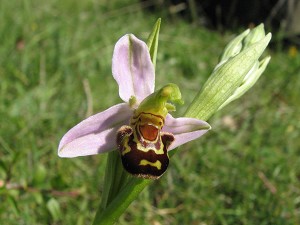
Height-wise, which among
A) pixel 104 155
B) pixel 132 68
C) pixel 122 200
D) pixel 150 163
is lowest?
pixel 104 155

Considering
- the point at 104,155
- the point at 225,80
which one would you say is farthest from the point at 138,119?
the point at 104,155

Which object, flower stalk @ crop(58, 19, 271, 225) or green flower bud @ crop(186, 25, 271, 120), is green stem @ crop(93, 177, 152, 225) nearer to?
flower stalk @ crop(58, 19, 271, 225)

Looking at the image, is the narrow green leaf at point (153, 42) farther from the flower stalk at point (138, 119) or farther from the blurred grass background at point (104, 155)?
the blurred grass background at point (104, 155)

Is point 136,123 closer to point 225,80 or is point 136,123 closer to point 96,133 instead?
point 96,133

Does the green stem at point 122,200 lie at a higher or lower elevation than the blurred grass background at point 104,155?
higher

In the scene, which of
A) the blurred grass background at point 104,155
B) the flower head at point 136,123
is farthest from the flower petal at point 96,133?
the blurred grass background at point 104,155

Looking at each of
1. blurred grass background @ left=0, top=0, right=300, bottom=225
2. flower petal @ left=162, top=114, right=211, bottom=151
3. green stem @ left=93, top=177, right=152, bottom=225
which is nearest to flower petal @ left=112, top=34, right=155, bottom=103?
flower petal @ left=162, top=114, right=211, bottom=151

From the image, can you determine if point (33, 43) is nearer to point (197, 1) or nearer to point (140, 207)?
point (140, 207)

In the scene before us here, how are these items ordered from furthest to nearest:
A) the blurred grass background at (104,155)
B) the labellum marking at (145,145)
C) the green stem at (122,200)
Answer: the blurred grass background at (104,155) → the green stem at (122,200) → the labellum marking at (145,145)

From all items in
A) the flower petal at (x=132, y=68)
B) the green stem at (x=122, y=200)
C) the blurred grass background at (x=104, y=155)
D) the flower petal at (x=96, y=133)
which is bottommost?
the blurred grass background at (x=104, y=155)
